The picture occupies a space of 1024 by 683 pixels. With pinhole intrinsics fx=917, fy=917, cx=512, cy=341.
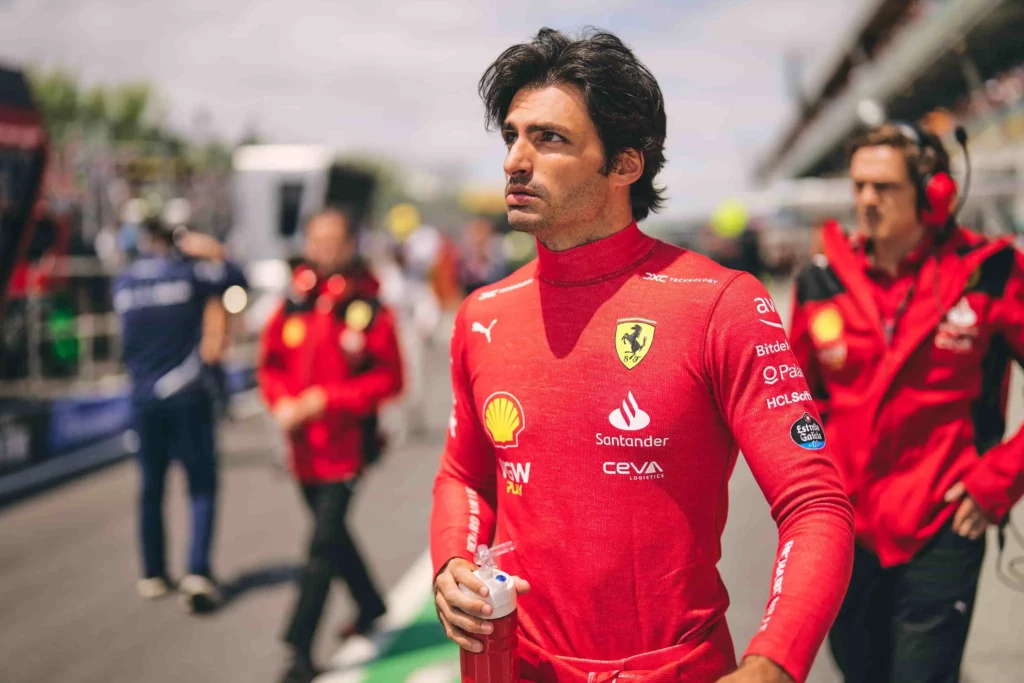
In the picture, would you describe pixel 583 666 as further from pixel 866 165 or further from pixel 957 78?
pixel 957 78

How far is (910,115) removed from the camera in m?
27.5

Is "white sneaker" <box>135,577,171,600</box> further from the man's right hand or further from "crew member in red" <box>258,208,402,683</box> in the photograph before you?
the man's right hand

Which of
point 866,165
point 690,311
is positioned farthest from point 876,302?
point 690,311

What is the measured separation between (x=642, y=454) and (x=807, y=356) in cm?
137

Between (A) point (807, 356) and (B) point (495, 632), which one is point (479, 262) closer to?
(A) point (807, 356)

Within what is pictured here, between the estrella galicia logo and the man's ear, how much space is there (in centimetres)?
60

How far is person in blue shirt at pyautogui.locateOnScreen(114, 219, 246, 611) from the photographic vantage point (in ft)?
18.4

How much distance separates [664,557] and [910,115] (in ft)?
96.0

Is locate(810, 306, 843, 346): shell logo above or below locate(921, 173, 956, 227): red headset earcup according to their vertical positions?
below

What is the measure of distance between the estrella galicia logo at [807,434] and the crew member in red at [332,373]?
3.17 metres

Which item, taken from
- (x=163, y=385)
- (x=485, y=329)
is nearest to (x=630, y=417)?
(x=485, y=329)

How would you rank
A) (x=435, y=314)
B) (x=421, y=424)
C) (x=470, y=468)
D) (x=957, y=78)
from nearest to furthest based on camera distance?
1. (x=470, y=468)
2. (x=421, y=424)
3. (x=435, y=314)
4. (x=957, y=78)

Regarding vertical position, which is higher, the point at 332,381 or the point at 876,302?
the point at 876,302

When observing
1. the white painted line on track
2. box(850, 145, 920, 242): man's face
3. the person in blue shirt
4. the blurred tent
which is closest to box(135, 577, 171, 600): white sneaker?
the person in blue shirt
